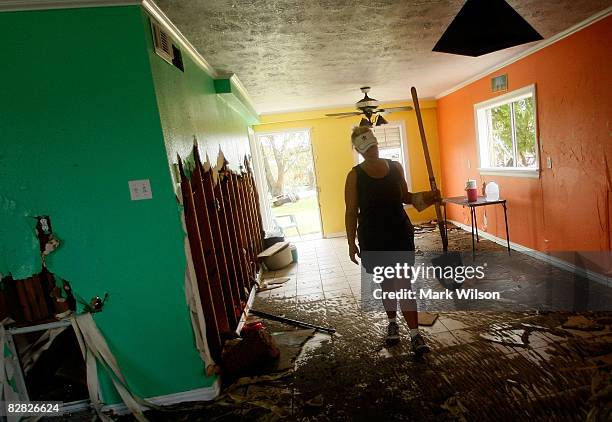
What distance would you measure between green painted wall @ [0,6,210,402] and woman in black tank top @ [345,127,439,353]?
3.75 ft

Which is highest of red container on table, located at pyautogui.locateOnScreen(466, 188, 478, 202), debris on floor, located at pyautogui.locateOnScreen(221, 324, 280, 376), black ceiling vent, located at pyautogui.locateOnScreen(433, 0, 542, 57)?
black ceiling vent, located at pyautogui.locateOnScreen(433, 0, 542, 57)

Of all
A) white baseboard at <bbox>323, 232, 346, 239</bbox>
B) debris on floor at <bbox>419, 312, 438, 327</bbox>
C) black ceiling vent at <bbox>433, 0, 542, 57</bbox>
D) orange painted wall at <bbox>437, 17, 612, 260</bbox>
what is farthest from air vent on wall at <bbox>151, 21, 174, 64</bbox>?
white baseboard at <bbox>323, 232, 346, 239</bbox>

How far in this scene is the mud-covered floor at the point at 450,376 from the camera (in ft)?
5.91

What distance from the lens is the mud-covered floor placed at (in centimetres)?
180

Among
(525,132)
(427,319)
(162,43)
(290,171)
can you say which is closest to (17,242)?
(162,43)

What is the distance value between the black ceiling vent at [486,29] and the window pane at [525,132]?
280 centimetres

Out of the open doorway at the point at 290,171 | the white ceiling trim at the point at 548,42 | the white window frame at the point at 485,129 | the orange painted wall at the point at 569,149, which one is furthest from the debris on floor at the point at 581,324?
the open doorway at the point at 290,171

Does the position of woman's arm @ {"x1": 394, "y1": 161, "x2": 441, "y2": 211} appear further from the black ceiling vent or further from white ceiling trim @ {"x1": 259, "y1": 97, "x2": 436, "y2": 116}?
white ceiling trim @ {"x1": 259, "y1": 97, "x2": 436, "y2": 116}

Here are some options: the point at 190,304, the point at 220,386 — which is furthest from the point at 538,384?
the point at 190,304

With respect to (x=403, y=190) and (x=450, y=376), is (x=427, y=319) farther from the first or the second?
(x=403, y=190)

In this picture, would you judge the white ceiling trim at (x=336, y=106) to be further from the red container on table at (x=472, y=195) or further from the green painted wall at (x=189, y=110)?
the red container on table at (x=472, y=195)

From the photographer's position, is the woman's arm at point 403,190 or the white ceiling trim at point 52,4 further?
the woman's arm at point 403,190

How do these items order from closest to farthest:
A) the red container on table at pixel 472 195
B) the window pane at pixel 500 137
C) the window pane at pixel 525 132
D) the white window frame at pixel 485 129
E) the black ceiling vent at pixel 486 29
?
the black ceiling vent at pixel 486 29, the white window frame at pixel 485 129, the window pane at pixel 525 132, the red container on table at pixel 472 195, the window pane at pixel 500 137

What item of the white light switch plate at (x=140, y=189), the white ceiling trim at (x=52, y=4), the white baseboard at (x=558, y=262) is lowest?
the white baseboard at (x=558, y=262)
